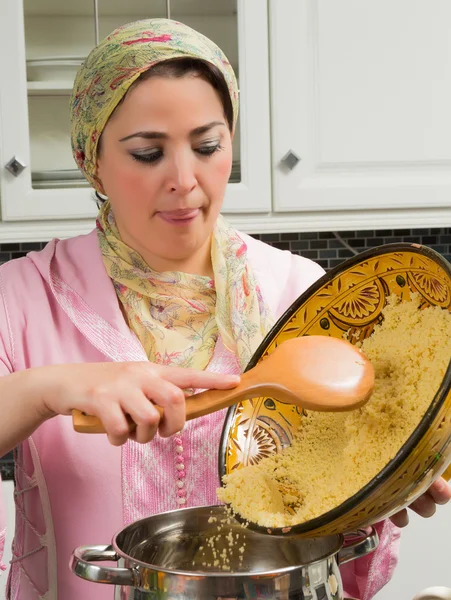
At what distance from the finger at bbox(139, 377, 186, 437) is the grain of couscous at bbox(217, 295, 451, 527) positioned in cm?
9

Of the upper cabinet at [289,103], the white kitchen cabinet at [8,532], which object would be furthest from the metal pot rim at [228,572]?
the white kitchen cabinet at [8,532]

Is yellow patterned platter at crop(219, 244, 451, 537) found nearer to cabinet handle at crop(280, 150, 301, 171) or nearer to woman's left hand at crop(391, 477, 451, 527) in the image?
woman's left hand at crop(391, 477, 451, 527)

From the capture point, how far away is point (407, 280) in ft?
2.65

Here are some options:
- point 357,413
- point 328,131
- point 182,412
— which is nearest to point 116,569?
point 182,412

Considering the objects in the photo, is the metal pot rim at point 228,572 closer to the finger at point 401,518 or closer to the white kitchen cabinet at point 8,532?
the finger at point 401,518

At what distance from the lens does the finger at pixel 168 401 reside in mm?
688

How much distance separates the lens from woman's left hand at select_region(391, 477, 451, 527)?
86cm

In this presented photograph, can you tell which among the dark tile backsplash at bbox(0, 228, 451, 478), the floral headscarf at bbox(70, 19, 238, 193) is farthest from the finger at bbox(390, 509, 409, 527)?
the dark tile backsplash at bbox(0, 228, 451, 478)

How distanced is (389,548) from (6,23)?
1.04 meters

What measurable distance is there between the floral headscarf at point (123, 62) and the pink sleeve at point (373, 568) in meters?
0.52

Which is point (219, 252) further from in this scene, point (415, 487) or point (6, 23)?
point (6, 23)

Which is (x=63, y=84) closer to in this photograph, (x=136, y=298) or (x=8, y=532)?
(x=136, y=298)

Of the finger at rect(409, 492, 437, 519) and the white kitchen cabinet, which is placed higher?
the finger at rect(409, 492, 437, 519)

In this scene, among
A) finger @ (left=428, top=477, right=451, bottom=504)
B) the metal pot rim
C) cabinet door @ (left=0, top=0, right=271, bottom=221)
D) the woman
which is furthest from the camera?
cabinet door @ (left=0, top=0, right=271, bottom=221)
